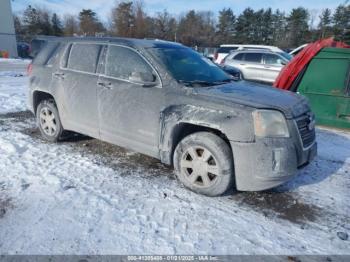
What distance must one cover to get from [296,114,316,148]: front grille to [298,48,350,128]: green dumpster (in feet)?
11.3

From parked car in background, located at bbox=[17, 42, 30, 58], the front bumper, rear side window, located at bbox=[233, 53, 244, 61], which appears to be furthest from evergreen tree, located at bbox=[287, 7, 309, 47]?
the front bumper

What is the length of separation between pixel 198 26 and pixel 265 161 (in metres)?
64.7

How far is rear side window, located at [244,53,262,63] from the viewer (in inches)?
492

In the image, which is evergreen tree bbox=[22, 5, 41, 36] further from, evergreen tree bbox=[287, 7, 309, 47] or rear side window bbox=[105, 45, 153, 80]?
rear side window bbox=[105, 45, 153, 80]

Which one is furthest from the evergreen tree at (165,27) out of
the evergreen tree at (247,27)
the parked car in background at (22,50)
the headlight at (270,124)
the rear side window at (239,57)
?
the headlight at (270,124)

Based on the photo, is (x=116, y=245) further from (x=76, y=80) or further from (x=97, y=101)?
(x=76, y=80)

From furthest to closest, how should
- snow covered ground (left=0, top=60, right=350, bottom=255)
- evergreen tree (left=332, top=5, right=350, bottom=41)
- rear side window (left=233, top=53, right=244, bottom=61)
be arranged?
evergreen tree (left=332, top=5, right=350, bottom=41)
rear side window (left=233, top=53, right=244, bottom=61)
snow covered ground (left=0, top=60, right=350, bottom=255)

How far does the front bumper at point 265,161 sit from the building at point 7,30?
38.4 m

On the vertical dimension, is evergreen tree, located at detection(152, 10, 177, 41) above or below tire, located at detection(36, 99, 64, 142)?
above

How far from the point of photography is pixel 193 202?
3506 millimetres

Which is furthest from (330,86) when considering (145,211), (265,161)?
(145,211)

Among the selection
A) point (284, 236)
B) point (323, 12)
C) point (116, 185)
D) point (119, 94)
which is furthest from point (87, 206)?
point (323, 12)

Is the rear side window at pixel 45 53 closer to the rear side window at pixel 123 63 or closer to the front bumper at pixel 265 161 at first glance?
the rear side window at pixel 123 63

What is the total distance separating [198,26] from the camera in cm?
6362
